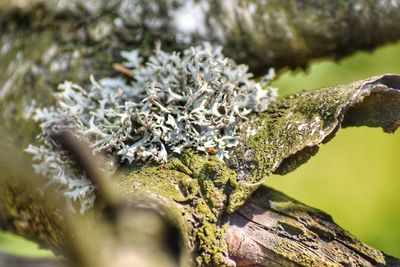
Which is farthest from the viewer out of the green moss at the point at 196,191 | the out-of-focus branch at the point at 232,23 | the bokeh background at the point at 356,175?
the bokeh background at the point at 356,175

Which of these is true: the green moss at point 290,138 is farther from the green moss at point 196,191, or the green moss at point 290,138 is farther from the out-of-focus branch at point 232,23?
the out-of-focus branch at point 232,23

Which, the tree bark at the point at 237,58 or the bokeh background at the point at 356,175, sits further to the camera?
the bokeh background at the point at 356,175

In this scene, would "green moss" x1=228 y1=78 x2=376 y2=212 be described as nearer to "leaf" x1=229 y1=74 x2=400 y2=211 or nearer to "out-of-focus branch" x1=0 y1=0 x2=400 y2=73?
"leaf" x1=229 y1=74 x2=400 y2=211

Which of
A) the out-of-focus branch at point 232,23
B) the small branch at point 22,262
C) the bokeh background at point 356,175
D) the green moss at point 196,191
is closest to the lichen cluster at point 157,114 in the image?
the green moss at point 196,191

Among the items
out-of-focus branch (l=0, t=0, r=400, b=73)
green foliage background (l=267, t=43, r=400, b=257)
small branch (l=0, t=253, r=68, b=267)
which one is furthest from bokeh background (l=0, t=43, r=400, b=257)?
small branch (l=0, t=253, r=68, b=267)

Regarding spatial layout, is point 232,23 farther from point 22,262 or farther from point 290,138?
point 22,262

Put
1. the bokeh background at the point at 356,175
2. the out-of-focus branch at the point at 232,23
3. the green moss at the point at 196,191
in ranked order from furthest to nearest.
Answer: the bokeh background at the point at 356,175, the out-of-focus branch at the point at 232,23, the green moss at the point at 196,191
